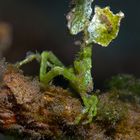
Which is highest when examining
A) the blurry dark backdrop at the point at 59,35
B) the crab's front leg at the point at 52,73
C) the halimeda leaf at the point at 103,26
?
the halimeda leaf at the point at 103,26

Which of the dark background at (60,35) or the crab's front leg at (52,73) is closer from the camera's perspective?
the crab's front leg at (52,73)

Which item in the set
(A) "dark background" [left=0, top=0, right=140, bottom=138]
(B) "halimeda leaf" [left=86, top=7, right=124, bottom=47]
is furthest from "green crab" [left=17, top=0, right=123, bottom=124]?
(A) "dark background" [left=0, top=0, right=140, bottom=138]

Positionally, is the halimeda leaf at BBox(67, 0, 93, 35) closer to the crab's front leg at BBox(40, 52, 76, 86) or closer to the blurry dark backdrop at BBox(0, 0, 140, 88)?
the crab's front leg at BBox(40, 52, 76, 86)

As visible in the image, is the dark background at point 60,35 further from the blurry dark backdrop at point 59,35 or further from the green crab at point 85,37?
the green crab at point 85,37

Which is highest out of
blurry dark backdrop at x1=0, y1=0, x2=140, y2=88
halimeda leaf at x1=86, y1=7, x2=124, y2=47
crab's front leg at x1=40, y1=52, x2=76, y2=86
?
halimeda leaf at x1=86, y1=7, x2=124, y2=47

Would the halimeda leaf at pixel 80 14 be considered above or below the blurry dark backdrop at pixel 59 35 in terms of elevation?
above

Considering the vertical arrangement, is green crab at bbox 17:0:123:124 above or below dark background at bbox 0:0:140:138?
above

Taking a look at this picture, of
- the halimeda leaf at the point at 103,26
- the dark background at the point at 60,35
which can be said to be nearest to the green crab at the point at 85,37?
the halimeda leaf at the point at 103,26
